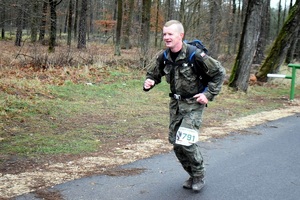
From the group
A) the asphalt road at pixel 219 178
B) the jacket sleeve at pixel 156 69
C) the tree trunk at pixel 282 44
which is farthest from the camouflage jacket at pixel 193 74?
the tree trunk at pixel 282 44

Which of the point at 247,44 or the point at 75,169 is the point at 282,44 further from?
the point at 75,169

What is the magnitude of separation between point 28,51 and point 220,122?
377 inches

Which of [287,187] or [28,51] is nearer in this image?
[287,187]

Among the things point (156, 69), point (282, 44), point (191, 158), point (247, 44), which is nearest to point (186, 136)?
point (191, 158)

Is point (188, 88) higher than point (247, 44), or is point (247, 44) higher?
point (247, 44)

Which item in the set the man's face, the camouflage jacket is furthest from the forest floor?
the man's face

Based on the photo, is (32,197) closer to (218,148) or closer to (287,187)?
(287,187)

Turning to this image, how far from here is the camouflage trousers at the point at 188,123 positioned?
14.7 ft

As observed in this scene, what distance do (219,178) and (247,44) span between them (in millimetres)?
9532

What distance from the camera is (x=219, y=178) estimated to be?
5.26m

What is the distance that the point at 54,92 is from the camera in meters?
10.7

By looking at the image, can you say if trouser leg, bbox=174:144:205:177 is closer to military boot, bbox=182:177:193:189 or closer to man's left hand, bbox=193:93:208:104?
military boot, bbox=182:177:193:189

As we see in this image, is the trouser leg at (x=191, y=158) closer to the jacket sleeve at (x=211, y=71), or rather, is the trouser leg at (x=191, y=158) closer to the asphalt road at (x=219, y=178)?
the asphalt road at (x=219, y=178)

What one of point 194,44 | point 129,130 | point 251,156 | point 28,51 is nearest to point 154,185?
point 194,44
